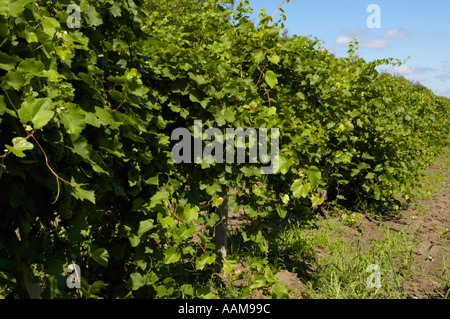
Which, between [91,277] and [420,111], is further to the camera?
[420,111]

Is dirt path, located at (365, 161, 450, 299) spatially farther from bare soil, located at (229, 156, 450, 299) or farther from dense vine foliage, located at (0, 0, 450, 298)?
dense vine foliage, located at (0, 0, 450, 298)

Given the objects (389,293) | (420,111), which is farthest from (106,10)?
(420,111)

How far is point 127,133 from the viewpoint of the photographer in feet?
6.44

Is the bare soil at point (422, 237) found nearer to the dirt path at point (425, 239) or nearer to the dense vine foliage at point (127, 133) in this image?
the dirt path at point (425, 239)

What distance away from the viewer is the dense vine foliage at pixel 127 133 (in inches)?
56.2

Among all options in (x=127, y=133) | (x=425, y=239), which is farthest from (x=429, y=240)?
(x=127, y=133)

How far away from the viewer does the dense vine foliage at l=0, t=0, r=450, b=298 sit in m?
1.43

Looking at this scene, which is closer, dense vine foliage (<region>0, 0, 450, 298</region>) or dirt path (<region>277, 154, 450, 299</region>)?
dense vine foliage (<region>0, 0, 450, 298</region>)

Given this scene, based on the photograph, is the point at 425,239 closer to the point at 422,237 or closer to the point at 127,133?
the point at 422,237

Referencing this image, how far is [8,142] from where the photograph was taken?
1.41m

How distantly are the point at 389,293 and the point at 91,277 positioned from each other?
7.86ft

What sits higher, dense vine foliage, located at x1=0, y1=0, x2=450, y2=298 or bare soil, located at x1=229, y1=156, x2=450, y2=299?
dense vine foliage, located at x1=0, y1=0, x2=450, y2=298

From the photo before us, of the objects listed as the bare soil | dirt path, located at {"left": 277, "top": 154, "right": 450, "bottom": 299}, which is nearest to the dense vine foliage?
the bare soil
